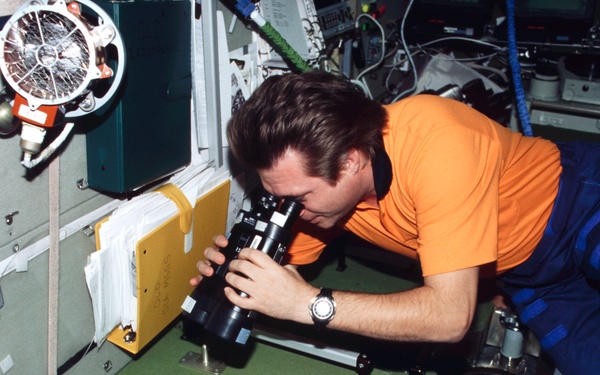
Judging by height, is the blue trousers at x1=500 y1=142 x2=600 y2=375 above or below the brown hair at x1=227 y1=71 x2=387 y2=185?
below

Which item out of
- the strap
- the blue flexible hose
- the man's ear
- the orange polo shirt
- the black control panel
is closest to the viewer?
the orange polo shirt

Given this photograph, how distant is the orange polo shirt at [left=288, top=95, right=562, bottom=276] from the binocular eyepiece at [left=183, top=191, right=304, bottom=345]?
260 millimetres

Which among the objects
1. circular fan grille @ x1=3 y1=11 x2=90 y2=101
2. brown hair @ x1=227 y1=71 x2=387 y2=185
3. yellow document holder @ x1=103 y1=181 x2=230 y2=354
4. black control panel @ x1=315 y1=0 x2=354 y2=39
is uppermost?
black control panel @ x1=315 y1=0 x2=354 y2=39

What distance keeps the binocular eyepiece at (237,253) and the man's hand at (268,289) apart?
0.03 metres

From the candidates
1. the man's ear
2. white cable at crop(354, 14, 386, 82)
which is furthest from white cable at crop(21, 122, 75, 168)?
white cable at crop(354, 14, 386, 82)

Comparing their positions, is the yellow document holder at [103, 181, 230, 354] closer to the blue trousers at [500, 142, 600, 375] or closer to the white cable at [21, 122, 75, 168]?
the white cable at [21, 122, 75, 168]

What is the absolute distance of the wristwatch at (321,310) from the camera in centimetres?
121

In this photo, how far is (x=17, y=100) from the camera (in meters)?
1.04

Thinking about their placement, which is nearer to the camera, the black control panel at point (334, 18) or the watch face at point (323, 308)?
the watch face at point (323, 308)

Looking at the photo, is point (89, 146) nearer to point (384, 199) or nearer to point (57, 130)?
point (57, 130)

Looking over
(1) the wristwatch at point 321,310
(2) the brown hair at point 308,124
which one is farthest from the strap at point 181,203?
(1) the wristwatch at point 321,310

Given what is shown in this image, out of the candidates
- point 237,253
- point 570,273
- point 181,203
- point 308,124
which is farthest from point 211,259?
point 570,273

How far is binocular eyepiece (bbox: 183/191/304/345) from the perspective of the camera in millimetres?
1223

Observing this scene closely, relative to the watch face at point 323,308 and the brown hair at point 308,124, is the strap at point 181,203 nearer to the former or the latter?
the brown hair at point 308,124
